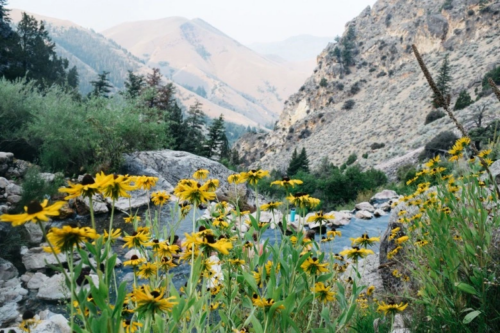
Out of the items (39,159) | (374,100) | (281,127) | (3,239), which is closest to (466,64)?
(374,100)

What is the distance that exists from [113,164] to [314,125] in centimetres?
3374

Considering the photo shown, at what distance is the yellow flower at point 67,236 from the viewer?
2.86ft

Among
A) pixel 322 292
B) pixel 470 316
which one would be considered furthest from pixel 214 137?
pixel 470 316

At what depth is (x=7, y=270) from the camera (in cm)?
523

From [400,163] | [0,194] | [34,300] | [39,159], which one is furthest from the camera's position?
[400,163]

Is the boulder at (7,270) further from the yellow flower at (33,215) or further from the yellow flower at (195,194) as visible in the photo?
the yellow flower at (33,215)

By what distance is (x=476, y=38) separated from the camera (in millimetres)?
34438

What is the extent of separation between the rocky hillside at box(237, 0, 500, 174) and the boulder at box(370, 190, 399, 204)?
22.5 ft

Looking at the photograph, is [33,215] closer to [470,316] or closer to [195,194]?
[195,194]

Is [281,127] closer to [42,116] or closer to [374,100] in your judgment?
[374,100]

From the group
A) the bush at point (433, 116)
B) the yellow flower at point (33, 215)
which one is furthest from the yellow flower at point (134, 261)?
the bush at point (433, 116)

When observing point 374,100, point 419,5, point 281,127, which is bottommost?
point 281,127

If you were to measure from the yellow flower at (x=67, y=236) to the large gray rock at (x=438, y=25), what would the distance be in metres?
45.8

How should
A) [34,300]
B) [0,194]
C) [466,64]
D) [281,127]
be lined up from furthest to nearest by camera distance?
[281,127]
[466,64]
[0,194]
[34,300]
